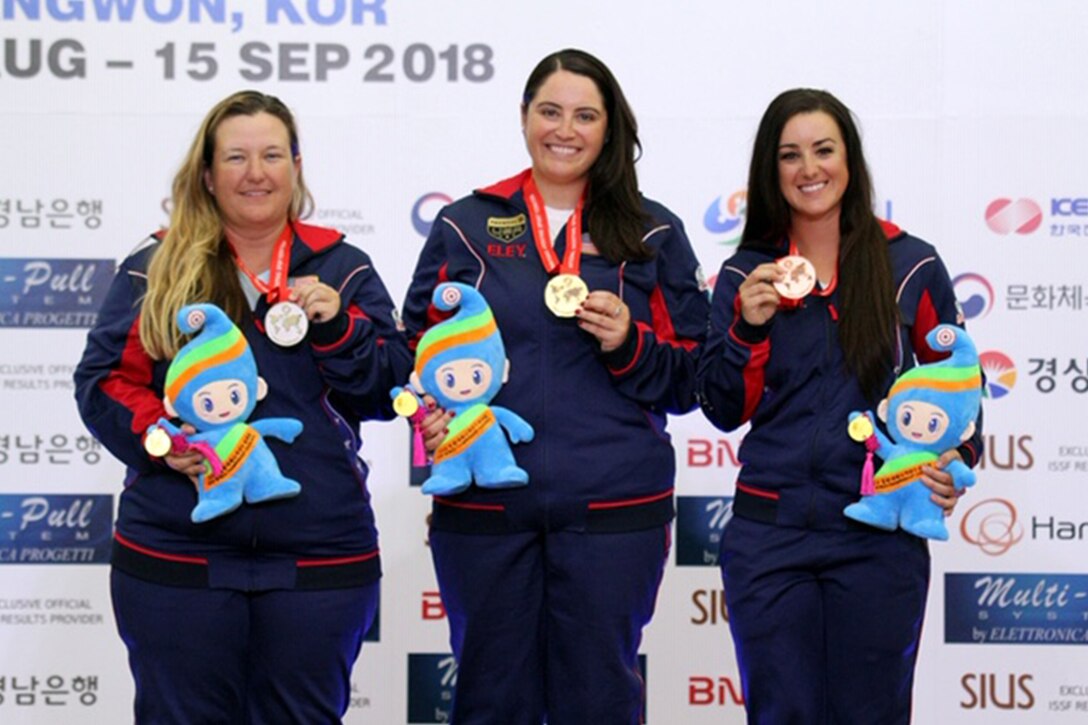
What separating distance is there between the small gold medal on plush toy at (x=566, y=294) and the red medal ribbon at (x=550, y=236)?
0.03 m

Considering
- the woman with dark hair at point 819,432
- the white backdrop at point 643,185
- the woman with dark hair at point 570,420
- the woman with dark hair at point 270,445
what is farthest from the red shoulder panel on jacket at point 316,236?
the white backdrop at point 643,185

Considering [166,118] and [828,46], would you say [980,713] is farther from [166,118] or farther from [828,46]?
[166,118]

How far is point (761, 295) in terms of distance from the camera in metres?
2.52

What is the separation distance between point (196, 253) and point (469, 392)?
21.8 inches

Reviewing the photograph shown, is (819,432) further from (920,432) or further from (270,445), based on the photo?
(270,445)

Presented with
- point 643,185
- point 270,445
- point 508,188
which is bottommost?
point 270,445

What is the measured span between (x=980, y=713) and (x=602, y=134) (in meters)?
1.98

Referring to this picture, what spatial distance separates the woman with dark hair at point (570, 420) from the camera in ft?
8.48

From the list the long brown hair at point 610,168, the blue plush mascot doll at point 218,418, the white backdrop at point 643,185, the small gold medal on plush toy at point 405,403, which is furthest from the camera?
the white backdrop at point 643,185

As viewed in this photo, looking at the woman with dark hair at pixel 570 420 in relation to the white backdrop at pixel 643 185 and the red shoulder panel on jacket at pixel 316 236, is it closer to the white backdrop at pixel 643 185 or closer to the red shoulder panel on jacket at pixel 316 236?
the red shoulder panel on jacket at pixel 316 236

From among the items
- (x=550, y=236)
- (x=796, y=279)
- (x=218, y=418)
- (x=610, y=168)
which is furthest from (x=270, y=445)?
(x=796, y=279)

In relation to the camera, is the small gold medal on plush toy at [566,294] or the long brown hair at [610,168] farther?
the long brown hair at [610,168]

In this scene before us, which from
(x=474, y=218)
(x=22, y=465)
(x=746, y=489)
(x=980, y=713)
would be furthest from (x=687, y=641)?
(x=22, y=465)

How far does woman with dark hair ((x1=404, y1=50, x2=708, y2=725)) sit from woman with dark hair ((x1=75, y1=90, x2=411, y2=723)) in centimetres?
19
